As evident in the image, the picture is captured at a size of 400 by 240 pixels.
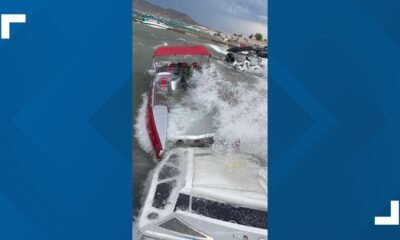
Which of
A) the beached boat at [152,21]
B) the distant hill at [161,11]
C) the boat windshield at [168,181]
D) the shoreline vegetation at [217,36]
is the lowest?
the boat windshield at [168,181]

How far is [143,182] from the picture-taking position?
2.67 m

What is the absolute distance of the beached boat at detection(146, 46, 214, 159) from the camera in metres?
2.74

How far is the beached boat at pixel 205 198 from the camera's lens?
2564 mm

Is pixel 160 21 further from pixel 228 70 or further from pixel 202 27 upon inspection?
pixel 228 70

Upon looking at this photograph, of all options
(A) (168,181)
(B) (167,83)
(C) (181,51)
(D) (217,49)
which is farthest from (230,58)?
(A) (168,181)

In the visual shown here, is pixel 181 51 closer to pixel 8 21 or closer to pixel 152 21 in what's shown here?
pixel 152 21

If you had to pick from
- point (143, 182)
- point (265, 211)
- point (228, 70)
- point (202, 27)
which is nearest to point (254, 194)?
point (265, 211)

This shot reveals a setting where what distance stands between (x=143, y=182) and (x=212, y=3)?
143 cm

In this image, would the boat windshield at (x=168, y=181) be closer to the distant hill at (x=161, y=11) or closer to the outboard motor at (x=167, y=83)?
the outboard motor at (x=167, y=83)

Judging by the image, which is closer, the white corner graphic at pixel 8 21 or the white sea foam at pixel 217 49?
the white corner graphic at pixel 8 21

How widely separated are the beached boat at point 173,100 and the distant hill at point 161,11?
0.70 ft

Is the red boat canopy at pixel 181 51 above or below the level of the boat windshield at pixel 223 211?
above

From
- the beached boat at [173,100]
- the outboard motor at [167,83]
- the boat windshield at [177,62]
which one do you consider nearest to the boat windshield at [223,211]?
the beached boat at [173,100]

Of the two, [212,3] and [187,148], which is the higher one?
[212,3]
